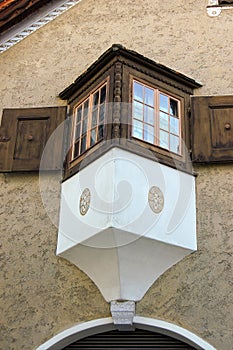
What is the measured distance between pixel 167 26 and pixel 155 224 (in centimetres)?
399

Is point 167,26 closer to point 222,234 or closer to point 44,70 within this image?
point 44,70

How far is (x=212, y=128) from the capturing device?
9.02 m

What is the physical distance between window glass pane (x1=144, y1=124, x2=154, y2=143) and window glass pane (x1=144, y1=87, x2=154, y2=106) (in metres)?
0.43

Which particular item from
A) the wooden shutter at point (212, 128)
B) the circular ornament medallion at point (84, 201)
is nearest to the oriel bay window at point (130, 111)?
the wooden shutter at point (212, 128)

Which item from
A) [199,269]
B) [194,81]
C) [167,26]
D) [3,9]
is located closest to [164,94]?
[194,81]

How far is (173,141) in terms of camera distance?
8844 mm

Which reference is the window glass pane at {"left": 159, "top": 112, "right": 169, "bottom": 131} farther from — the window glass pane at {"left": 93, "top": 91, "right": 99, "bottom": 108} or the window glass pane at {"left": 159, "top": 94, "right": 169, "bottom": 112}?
the window glass pane at {"left": 93, "top": 91, "right": 99, "bottom": 108}

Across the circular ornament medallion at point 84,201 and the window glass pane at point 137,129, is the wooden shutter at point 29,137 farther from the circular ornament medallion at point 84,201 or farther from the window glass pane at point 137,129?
the window glass pane at point 137,129

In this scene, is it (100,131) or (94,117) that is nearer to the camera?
(100,131)

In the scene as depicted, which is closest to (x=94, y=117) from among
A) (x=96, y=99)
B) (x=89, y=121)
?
(x=89, y=121)

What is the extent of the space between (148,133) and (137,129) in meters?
0.19

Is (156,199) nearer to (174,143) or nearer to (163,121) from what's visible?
(174,143)

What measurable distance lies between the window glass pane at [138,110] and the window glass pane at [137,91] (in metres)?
0.09

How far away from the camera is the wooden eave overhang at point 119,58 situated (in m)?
8.94
